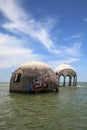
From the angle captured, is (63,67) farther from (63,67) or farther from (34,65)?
(34,65)

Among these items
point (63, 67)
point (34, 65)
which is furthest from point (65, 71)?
point (34, 65)

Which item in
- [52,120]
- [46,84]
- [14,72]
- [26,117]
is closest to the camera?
[52,120]

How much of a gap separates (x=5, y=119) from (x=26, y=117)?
112 centimetres

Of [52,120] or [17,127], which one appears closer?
[17,127]

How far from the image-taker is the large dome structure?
28281mm

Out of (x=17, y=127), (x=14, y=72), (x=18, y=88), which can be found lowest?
(x=17, y=127)

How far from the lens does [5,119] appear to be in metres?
12.3

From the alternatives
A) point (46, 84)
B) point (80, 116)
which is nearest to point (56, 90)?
point (46, 84)

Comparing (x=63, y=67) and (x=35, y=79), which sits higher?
(x=63, y=67)

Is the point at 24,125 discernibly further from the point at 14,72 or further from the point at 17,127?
the point at 14,72

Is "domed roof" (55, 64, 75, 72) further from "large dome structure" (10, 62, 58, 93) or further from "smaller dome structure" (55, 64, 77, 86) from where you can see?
"large dome structure" (10, 62, 58, 93)

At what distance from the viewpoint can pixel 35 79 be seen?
28.4 metres

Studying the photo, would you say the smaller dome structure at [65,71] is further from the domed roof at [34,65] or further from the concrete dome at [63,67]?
the domed roof at [34,65]

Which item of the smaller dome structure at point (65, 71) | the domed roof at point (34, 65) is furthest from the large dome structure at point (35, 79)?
the smaller dome structure at point (65, 71)
